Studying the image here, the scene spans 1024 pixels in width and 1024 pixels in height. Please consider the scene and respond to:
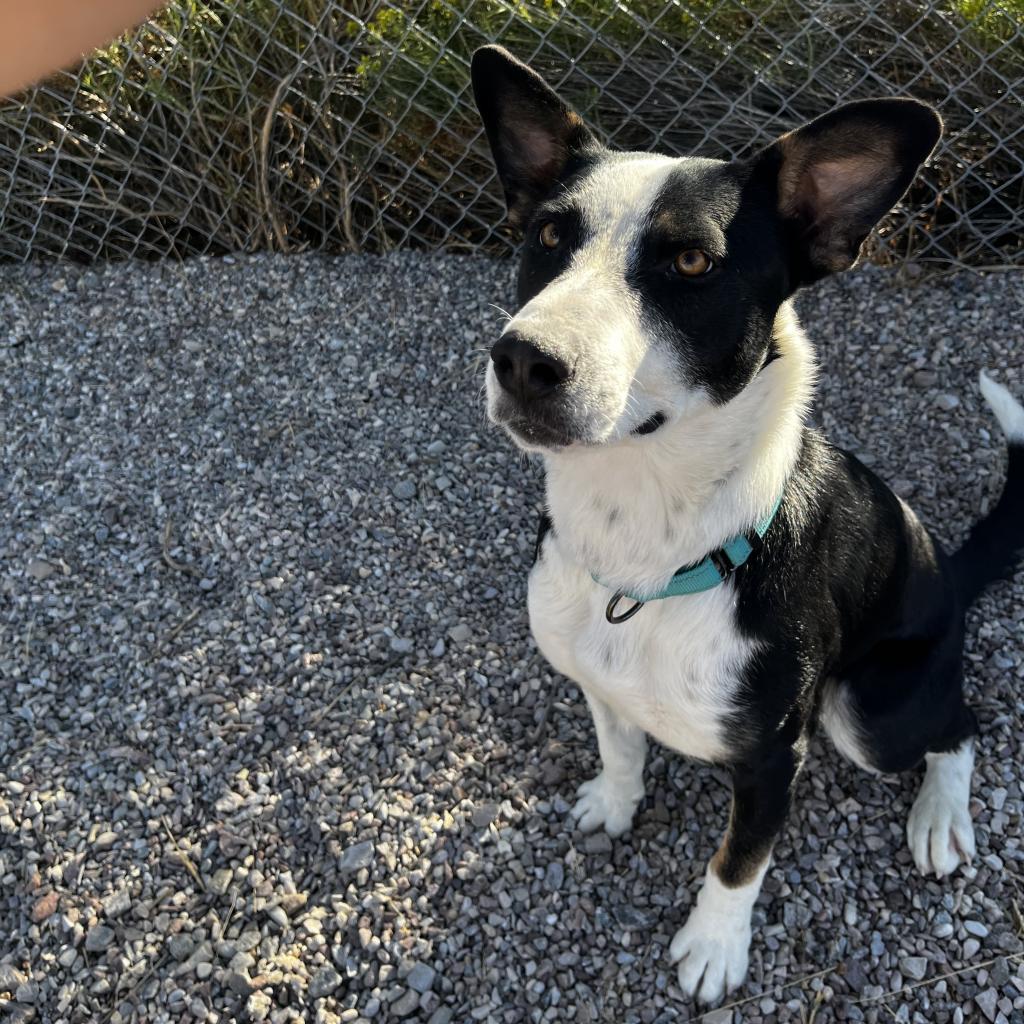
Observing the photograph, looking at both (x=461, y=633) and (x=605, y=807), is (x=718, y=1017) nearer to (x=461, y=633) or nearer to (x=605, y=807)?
(x=605, y=807)

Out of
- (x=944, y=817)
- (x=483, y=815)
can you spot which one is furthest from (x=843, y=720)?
(x=483, y=815)

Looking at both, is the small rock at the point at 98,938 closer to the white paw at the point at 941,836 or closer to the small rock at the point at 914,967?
the small rock at the point at 914,967

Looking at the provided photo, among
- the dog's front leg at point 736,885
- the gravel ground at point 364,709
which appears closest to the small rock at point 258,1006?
the gravel ground at point 364,709

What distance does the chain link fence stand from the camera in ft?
13.6

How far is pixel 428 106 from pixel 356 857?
327cm

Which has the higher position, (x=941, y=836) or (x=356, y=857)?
(x=941, y=836)

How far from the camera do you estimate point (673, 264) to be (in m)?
1.90

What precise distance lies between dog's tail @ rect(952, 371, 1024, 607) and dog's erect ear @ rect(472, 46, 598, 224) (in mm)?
1647

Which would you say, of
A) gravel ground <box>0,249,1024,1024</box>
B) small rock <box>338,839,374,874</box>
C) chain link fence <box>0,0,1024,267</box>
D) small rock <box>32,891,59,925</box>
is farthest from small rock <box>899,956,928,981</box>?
chain link fence <box>0,0,1024,267</box>

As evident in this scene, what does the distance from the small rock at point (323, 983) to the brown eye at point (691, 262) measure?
195 cm

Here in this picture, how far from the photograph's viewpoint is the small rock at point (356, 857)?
8.98ft

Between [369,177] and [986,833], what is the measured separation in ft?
12.1

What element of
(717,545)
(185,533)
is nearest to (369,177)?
(185,533)

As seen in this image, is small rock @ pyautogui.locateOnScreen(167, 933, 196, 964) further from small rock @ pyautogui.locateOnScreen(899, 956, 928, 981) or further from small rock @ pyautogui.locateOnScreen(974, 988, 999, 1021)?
small rock @ pyautogui.locateOnScreen(974, 988, 999, 1021)
